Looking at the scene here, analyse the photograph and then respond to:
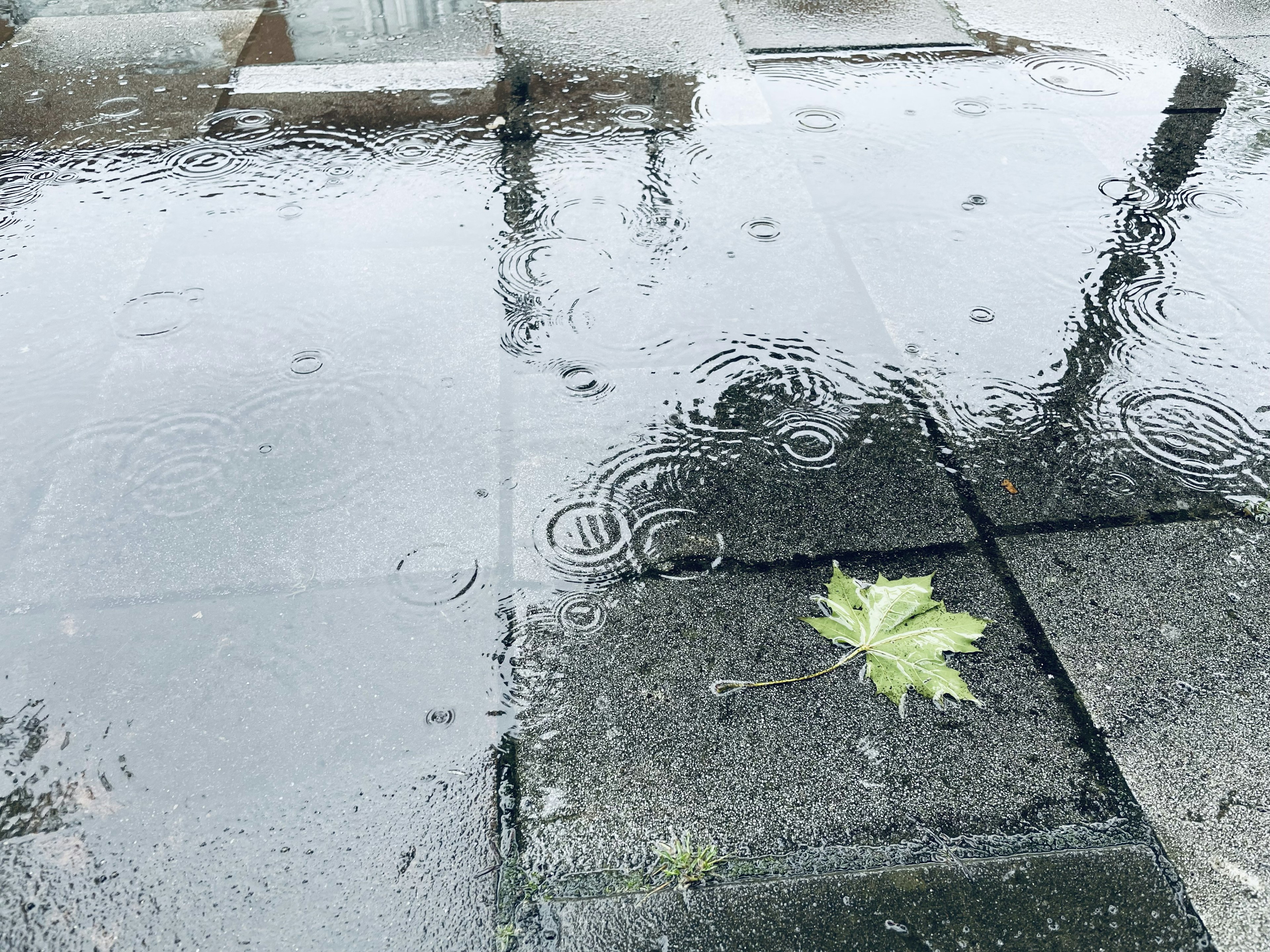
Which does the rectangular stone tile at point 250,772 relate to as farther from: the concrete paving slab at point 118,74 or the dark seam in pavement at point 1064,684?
the concrete paving slab at point 118,74

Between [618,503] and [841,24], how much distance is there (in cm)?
377

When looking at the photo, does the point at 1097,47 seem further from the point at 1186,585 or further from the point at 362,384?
the point at 362,384

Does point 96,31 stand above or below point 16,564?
above

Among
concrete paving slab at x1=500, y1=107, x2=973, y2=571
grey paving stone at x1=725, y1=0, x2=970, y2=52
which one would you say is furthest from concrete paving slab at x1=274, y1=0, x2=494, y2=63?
grey paving stone at x1=725, y1=0, x2=970, y2=52

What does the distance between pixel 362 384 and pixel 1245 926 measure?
8.30 ft

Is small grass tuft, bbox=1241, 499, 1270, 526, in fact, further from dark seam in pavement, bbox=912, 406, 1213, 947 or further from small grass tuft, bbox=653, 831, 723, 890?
small grass tuft, bbox=653, 831, 723, 890

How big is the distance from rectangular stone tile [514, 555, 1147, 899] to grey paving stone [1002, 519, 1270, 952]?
102 millimetres

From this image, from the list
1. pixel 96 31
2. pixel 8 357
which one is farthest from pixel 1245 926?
pixel 96 31

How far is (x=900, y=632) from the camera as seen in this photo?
7.30ft

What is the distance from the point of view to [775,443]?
2688 mm

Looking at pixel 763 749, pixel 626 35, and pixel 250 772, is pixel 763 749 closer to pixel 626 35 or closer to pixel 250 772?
pixel 250 772

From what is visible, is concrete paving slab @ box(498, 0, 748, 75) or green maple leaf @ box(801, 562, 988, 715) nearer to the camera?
green maple leaf @ box(801, 562, 988, 715)

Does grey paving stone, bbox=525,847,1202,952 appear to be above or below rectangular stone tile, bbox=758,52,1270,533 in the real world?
below

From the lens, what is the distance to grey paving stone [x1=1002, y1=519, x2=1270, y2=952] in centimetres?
183
